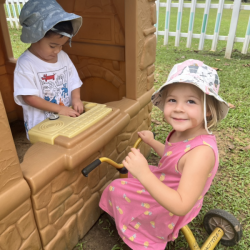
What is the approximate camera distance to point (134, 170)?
1193mm

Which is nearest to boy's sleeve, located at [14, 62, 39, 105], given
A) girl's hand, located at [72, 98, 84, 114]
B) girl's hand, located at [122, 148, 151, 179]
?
girl's hand, located at [72, 98, 84, 114]

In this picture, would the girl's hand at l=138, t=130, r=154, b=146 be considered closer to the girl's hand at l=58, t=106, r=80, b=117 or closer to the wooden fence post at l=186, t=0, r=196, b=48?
the girl's hand at l=58, t=106, r=80, b=117

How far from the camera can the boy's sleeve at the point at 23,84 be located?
62.8 inches

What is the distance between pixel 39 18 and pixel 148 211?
131 cm

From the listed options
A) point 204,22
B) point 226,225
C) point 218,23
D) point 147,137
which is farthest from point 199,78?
point 204,22

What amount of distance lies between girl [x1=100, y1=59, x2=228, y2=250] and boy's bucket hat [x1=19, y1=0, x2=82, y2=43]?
0.77 m

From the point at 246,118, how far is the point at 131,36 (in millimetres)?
2082

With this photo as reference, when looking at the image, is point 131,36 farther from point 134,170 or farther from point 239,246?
point 239,246

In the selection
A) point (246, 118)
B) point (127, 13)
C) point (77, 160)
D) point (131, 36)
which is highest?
point (127, 13)

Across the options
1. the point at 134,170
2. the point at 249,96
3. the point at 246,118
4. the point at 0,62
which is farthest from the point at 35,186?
the point at 249,96

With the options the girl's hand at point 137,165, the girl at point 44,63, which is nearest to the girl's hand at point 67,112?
the girl at point 44,63

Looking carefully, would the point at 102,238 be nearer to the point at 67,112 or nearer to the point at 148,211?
the point at 148,211

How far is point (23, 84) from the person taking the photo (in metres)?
1.62

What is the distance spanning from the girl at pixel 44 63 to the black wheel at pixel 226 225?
1169 millimetres
